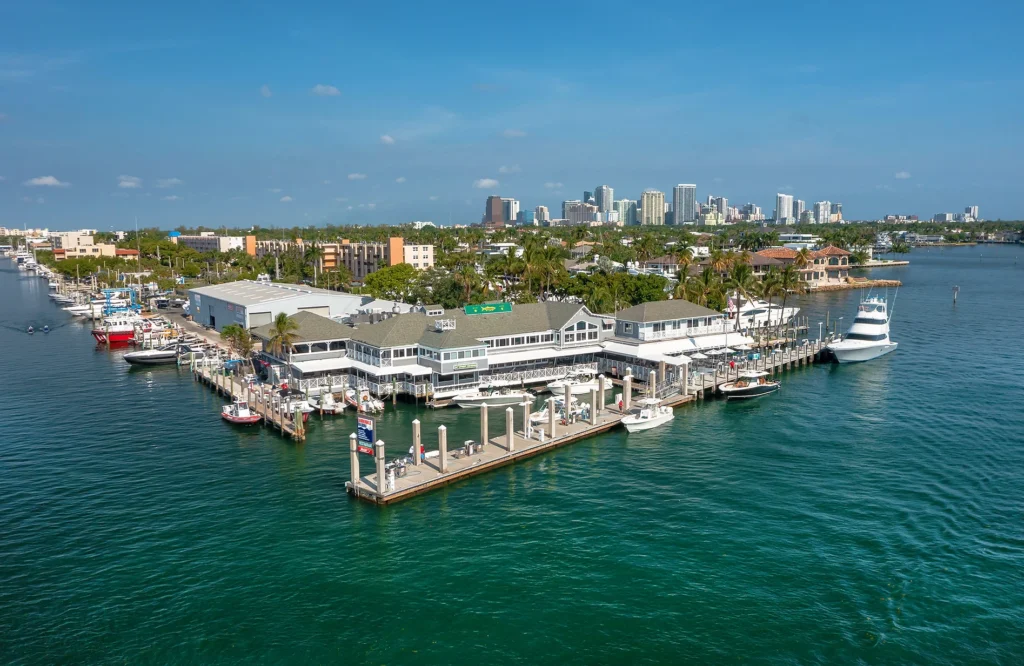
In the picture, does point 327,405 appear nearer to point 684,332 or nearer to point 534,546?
point 534,546

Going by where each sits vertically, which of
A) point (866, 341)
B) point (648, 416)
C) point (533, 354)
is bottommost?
point (648, 416)

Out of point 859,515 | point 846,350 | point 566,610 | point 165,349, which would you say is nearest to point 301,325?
point 165,349

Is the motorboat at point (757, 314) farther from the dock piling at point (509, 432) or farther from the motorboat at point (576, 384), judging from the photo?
the dock piling at point (509, 432)

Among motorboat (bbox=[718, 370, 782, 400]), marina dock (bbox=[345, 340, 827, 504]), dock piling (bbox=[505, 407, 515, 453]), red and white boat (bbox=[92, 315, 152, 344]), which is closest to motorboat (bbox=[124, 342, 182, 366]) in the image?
red and white boat (bbox=[92, 315, 152, 344])

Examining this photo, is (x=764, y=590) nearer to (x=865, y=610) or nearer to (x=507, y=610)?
(x=865, y=610)

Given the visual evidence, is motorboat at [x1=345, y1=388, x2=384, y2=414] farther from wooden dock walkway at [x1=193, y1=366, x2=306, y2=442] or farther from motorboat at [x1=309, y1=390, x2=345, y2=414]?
wooden dock walkway at [x1=193, y1=366, x2=306, y2=442]

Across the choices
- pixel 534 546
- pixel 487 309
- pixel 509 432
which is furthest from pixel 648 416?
pixel 534 546

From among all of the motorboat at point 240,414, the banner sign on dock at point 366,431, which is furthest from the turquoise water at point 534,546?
the banner sign on dock at point 366,431

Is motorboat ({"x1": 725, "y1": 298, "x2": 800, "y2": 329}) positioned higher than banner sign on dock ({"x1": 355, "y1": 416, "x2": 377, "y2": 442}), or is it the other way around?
motorboat ({"x1": 725, "y1": 298, "x2": 800, "y2": 329})
